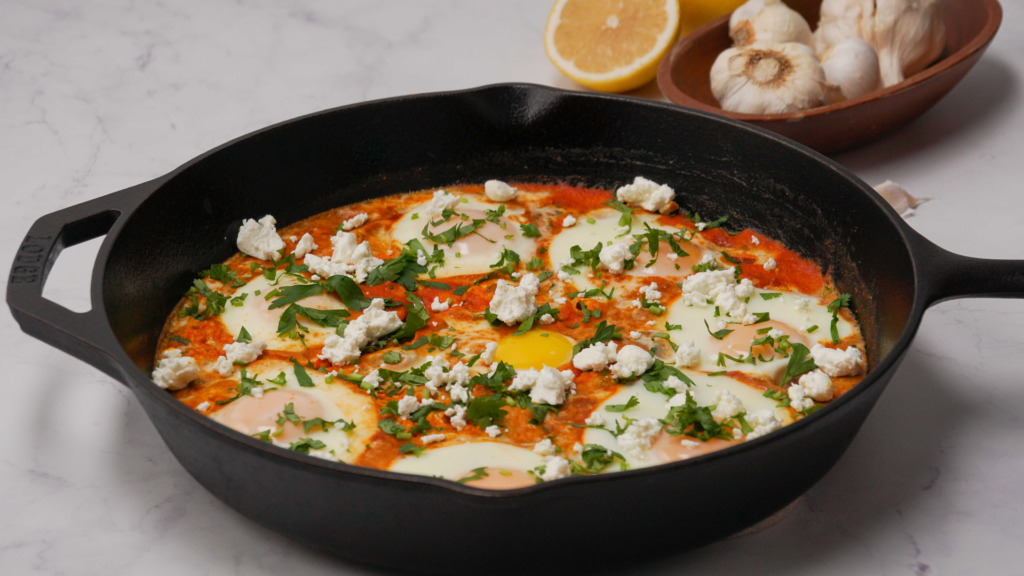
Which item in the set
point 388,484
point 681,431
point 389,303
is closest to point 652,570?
point 681,431

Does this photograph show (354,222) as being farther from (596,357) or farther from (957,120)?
(957,120)

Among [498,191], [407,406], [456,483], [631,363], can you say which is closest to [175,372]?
[407,406]

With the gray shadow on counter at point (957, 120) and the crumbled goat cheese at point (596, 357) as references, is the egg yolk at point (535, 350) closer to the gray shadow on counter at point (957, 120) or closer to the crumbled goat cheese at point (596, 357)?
the crumbled goat cheese at point (596, 357)

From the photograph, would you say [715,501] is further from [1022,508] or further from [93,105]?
[93,105]

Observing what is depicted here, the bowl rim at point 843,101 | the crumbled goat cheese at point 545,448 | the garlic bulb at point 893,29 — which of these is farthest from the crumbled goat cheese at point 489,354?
the garlic bulb at point 893,29

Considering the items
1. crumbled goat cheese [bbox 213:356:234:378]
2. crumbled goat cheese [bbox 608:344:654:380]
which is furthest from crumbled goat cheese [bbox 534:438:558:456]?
crumbled goat cheese [bbox 213:356:234:378]
